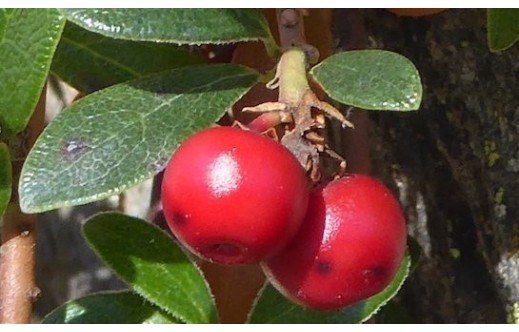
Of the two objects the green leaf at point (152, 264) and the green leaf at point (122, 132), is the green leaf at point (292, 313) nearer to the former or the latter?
the green leaf at point (152, 264)

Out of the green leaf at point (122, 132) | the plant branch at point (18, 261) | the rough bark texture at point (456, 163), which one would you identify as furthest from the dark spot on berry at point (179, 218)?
the rough bark texture at point (456, 163)

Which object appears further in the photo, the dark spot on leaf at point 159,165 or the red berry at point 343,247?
the dark spot on leaf at point 159,165

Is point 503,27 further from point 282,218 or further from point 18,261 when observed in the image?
point 18,261

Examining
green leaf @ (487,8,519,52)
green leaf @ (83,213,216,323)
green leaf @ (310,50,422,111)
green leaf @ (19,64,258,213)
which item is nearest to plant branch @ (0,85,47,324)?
green leaf @ (83,213,216,323)
